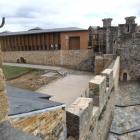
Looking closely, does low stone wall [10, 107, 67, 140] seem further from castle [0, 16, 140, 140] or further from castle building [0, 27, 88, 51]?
castle building [0, 27, 88, 51]

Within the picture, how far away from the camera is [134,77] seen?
14.6 metres

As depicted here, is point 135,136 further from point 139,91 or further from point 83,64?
point 83,64

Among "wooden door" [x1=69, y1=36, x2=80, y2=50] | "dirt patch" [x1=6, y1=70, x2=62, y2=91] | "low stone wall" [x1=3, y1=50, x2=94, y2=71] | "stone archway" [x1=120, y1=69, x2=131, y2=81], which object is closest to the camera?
"dirt patch" [x1=6, y1=70, x2=62, y2=91]

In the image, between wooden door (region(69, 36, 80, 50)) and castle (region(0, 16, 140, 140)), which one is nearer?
castle (region(0, 16, 140, 140))

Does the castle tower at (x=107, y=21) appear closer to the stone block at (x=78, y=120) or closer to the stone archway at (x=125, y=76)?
the stone archway at (x=125, y=76)

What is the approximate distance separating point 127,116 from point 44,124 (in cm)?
753

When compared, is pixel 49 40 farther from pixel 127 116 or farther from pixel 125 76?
pixel 127 116

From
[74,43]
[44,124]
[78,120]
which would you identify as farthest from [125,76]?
[44,124]

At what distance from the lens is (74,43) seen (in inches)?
813

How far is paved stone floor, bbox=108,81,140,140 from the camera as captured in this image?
7027 mm

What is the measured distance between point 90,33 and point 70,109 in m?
20.9

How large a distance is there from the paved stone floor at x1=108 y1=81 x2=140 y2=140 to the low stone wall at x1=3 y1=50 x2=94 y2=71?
7863mm

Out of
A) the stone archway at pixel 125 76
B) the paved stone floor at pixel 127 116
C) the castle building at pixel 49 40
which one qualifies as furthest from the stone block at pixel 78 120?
the castle building at pixel 49 40

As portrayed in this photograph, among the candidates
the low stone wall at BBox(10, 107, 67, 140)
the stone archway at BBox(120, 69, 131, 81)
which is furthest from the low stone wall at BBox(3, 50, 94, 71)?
the low stone wall at BBox(10, 107, 67, 140)
